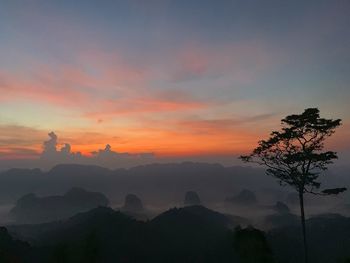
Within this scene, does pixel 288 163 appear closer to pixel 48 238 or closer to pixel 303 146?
pixel 303 146

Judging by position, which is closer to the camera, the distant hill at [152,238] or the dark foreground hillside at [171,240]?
the dark foreground hillside at [171,240]

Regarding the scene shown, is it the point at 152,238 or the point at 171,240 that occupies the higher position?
the point at 152,238

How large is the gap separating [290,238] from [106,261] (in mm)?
77786

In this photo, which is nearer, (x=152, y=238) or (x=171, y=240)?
(x=152, y=238)

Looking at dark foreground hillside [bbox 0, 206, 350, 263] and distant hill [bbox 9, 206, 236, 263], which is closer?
dark foreground hillside [bbox 0, 206, 350, 263]

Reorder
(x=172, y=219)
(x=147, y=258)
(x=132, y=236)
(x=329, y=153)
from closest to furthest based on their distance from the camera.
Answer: (x=329, y=153)
(x=147, y=258)
(x=132, y=236)
(x=172, y=219)

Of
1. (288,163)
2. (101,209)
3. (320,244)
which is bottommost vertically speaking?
(320,244)

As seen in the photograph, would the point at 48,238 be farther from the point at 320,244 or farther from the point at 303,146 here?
the point at 303,146

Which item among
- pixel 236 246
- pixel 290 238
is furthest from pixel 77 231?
pixel 236 246

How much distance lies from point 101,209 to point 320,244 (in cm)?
11028

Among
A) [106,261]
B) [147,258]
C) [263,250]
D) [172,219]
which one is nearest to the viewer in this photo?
[263,250]

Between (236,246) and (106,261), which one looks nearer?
(236,246)

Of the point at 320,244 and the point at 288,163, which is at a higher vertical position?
the point at 288,163

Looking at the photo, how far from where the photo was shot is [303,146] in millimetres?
A: 35000
